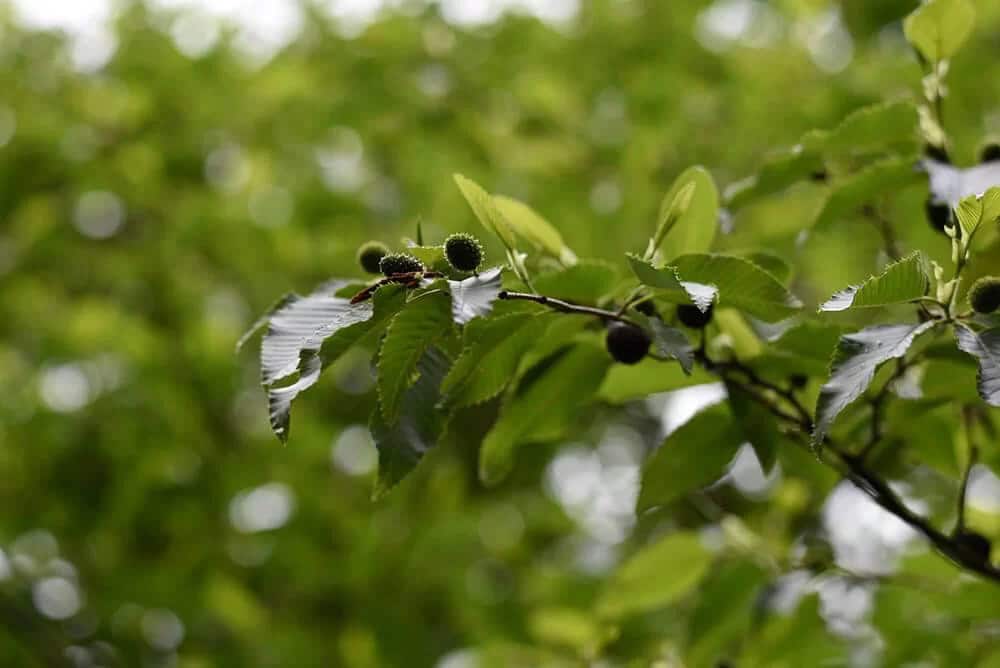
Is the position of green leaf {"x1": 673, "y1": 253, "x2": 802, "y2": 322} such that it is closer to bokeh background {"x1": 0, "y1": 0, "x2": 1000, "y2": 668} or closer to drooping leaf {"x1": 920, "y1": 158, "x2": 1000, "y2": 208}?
drooping leaf {"x1": 920, "y1": 158, "x2": 1000, "y2": 208}

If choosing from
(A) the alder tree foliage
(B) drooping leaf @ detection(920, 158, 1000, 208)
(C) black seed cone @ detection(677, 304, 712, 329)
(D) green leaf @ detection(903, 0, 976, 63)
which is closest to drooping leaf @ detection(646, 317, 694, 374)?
(A) the alder tree foliage

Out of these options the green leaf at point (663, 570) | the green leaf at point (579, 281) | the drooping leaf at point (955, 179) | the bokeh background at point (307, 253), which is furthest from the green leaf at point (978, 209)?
the bokeh background at point (307, 253)

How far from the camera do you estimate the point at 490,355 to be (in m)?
1.30

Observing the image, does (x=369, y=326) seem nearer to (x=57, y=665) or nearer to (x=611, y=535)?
(x=57, y=665)

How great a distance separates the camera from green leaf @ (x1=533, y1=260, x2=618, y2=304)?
4.42ft

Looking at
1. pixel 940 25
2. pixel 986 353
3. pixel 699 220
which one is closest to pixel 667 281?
pixel 986 353

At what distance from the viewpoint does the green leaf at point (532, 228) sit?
4.87 feet

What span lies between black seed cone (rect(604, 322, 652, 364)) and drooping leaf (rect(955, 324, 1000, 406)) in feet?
1.09

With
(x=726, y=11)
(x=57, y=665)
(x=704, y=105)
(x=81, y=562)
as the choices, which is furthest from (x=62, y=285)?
(x=726, y=11)

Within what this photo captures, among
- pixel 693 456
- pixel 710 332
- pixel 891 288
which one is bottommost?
pixel 693 456

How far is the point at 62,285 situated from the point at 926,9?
3937mm

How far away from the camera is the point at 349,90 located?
4633mm

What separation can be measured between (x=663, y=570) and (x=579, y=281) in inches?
35.1

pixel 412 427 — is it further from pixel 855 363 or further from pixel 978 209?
pixel 978 209
